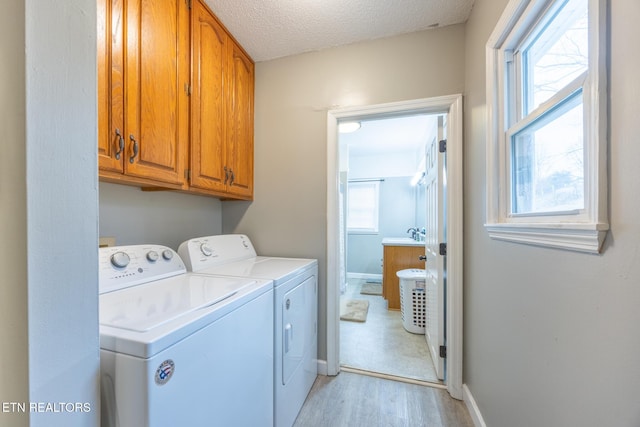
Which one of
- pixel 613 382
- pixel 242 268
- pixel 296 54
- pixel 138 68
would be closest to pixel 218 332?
pixel 242 268

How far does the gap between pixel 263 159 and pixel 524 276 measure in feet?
5.80

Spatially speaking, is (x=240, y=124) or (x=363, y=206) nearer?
→ (x=240, y=124)

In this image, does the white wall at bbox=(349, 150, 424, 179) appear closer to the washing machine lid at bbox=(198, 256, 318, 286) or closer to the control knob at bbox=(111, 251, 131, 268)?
the washing machine lid at bbox=(198, 256, 318, 286)

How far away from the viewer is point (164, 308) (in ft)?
2.67

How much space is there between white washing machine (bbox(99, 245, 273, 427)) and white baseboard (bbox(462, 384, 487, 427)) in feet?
3.64

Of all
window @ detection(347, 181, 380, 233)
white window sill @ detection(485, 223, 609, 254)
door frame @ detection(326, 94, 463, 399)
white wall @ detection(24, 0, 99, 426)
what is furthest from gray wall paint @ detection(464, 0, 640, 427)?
window @ detection(347, 181, 380, 233)

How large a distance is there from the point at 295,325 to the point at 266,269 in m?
0.36

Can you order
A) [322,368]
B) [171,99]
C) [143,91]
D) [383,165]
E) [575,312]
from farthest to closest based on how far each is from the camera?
[383,165] < [322,368] < [171,99] < [143,91] < [575,312]

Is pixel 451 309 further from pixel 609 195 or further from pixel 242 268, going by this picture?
pixel 242 268

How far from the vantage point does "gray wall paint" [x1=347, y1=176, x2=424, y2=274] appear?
464 cm

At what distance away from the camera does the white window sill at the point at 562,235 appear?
1.93 feet

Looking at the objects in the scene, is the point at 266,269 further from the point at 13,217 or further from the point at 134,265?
the point at 13,217

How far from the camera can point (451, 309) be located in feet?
5.33

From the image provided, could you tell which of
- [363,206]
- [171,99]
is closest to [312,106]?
Answer: [171,99]
